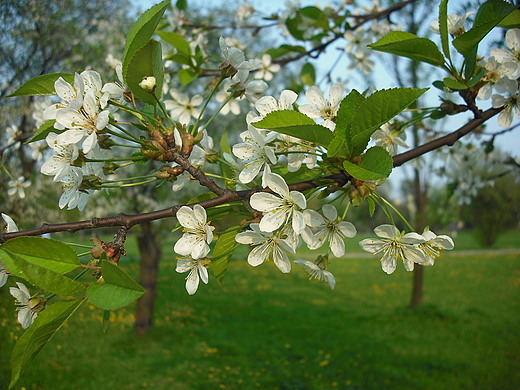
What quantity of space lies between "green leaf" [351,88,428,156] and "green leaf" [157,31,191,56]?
1112 millimetres

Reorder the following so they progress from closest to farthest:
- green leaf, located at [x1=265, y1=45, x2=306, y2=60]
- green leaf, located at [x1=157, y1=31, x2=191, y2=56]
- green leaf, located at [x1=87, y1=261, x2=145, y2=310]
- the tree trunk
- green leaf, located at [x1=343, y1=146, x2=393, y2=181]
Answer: green leaf, located at [x1=87, y1=261, x2=145, y2=310] → green leaf, located at [x1=343, y1=146, x2=393, y2=181] → green leaf, located at [x1=157, y1=31, x2=191, y2=56] → green leaf, located at [x1=265, y1=45, x2=306, y2=60] → the tree trunk

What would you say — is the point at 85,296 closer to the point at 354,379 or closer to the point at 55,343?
the point at 354,379

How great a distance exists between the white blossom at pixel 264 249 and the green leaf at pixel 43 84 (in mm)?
624

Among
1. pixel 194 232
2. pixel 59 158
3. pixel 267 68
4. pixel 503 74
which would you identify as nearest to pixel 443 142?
pixel 503 74

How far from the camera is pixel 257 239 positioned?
975 millimetres

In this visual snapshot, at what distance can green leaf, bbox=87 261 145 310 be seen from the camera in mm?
706

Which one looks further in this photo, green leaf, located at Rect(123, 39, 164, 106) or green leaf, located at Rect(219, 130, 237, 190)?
green leaf, located at Rect(219, 130, 237, 190)

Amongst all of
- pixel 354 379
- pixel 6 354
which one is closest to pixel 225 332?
pixel 354 379

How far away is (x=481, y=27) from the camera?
40.2 inches

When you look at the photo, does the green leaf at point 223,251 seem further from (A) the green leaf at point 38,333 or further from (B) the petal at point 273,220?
(A) the green leaf at point 38,333

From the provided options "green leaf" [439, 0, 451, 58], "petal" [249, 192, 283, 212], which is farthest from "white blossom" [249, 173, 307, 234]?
"green leaf" [439, 0, 451, 58]

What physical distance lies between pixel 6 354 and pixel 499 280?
11752 millimetres

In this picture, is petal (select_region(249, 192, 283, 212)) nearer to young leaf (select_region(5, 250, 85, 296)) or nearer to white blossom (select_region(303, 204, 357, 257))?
white blossom (select_region(303, 204, 357, 257))

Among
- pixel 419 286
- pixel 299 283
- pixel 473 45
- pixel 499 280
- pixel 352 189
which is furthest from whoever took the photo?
pixel 299 283
